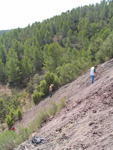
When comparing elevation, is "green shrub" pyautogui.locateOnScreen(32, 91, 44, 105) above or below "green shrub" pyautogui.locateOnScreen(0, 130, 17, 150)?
below

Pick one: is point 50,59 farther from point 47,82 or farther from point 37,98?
point 37,98

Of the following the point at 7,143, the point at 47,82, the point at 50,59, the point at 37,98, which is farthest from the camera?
the point at 50,59

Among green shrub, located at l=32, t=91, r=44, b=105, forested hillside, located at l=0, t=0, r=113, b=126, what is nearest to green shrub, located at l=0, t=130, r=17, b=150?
forested hillside, located at l=0, t=0, r=113, b=126

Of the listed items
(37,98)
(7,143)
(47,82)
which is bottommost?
(37,98)

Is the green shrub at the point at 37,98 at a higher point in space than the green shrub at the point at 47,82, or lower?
lower

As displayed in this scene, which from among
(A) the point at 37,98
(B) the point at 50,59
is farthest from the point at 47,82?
(B) the point at 50,59

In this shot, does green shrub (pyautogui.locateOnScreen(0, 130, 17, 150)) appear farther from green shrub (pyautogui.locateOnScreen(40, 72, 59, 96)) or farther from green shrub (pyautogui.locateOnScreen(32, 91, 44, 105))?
green shrub (pyautogui.locateOnScreen(40, 72, 59, 96))

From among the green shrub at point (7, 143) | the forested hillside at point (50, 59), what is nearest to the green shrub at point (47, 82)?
the forested hillside at point (50, 59)

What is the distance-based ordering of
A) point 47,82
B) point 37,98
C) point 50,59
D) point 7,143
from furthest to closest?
1. point 50,59
2. point 47,82
3. point 37,98
4. point 7,143

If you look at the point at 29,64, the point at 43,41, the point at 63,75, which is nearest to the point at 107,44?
the point at 63,75

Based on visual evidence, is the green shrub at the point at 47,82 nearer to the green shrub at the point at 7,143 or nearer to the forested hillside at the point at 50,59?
the forested hillside at the point at 50,59

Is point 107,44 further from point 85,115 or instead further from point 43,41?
point 43,41

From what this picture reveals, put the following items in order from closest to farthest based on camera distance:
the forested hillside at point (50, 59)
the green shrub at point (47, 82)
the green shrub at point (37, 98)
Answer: the green shrub at point (37, 98) < the green shrub at point (47, 82) < the forested hillside at point (50, 59)

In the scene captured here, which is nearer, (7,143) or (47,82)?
(7,143)
